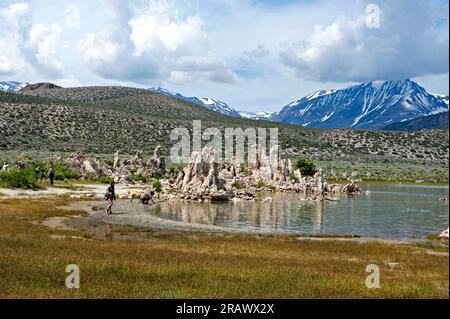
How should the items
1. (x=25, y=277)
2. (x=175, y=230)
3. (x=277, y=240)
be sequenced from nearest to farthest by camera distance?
(x=25, y=277), (x=277, y=240), (x=175, y=230)

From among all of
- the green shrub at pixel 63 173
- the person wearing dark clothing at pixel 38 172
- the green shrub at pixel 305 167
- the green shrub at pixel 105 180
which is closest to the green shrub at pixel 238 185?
the green shrub at pixel 105 180

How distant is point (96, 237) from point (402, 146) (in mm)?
171234

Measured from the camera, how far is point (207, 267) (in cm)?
1809

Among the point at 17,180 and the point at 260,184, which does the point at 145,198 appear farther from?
the point at 260,184

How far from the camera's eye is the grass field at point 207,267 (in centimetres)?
1395

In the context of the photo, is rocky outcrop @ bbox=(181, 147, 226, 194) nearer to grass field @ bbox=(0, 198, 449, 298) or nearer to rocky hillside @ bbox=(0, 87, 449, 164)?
grass field @ bbox=(0, 198, 449, 298)

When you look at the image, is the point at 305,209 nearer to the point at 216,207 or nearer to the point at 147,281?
the point at 216,207

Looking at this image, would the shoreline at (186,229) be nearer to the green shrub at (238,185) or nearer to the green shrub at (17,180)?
the green shrub at (17,180)

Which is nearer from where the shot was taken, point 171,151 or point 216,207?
point 216,207

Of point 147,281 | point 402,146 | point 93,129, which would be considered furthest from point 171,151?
point 147,281

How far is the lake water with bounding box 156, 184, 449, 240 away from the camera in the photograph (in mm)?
38094

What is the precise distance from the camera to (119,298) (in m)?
12.5

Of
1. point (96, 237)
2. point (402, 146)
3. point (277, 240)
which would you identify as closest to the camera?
point (96, 237)

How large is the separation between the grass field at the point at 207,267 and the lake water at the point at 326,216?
7690 millimetres
